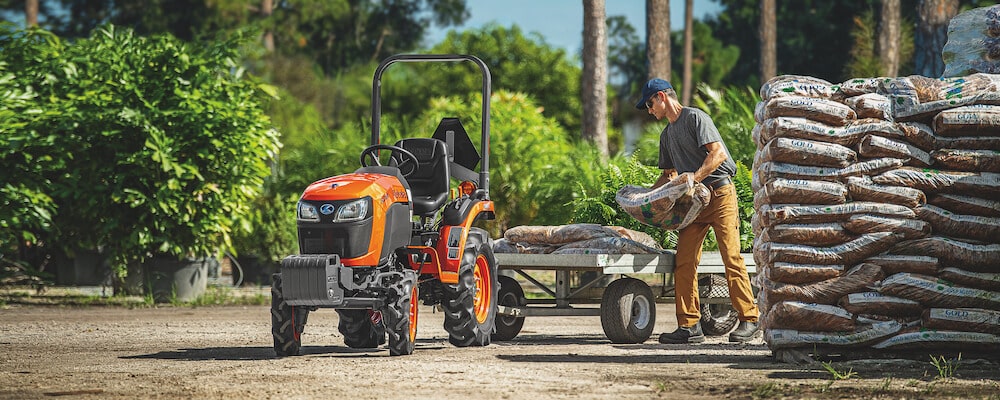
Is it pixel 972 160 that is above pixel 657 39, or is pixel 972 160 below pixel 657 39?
below

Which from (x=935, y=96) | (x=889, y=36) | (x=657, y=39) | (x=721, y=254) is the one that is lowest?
(x=721, y=254)

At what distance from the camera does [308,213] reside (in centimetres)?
891

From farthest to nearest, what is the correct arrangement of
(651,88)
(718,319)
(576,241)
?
(718,319)
(576,241)
(651,88)

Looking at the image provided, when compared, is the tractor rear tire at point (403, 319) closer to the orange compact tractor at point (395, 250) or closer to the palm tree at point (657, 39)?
the orange compact tractor at point (395, 250)

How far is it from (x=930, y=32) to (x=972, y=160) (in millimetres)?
14729

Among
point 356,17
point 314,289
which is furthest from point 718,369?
point 356,17

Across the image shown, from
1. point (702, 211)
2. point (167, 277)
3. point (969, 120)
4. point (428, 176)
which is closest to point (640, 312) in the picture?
point (702, 211)

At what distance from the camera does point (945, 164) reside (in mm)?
8352

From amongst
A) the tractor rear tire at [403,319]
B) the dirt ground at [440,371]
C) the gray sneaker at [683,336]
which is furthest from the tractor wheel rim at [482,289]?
the gray sneaker at [683,336]

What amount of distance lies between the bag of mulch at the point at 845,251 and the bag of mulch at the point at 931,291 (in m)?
0.20

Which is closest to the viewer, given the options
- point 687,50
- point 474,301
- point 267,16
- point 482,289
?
point 474,301

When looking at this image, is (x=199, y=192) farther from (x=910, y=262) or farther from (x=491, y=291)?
(x=910, y=262)

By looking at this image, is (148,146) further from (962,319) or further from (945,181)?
(962,319)

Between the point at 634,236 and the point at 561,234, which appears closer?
the point at 561,234
